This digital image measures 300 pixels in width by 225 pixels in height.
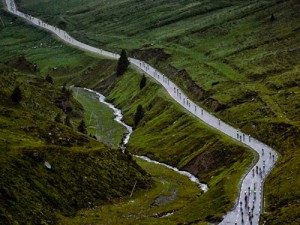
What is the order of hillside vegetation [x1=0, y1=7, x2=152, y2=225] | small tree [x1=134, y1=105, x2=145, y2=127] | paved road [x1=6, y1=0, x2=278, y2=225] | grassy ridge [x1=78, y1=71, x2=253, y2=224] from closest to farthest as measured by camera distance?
hillside vegetation [x1=0, y1=7, x2=152, y2=225], paved road [x1=6, y1=0, x2=278, y2=225], grassy ridge [x1=78, y1=71, x2=253, y2=224], small tree [x1=134, y1=105, x2=145, y2=127]

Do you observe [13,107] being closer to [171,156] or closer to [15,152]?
[15,152]

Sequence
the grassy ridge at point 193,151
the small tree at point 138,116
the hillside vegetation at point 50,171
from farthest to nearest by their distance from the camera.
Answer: the small tree at point 138,116
the grassy ridge at point 193,151
the hillside vegetation at point 50,171

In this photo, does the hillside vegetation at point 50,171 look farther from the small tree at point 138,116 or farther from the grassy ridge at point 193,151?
the small tree at point 138,116

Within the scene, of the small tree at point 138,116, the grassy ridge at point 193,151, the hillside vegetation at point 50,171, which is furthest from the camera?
the small tree at point 138,116

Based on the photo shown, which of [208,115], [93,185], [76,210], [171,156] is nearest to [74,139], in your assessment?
[93,185]

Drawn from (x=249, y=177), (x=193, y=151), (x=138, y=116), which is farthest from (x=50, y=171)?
(x=138, y=116)

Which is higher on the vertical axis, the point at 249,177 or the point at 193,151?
the point at 193,151

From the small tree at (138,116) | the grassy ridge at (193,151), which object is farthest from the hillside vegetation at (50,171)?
the small tree at (138,116)

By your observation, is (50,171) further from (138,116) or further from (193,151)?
(138,116)

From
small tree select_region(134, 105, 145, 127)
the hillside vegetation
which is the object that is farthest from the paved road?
small tree select_region(134, 105, 145, 127)

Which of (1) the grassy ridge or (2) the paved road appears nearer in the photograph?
(2) the paved road

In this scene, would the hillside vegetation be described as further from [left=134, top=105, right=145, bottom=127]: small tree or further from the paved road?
[left=134, top=105, right=145, bottom=127]: small tree
